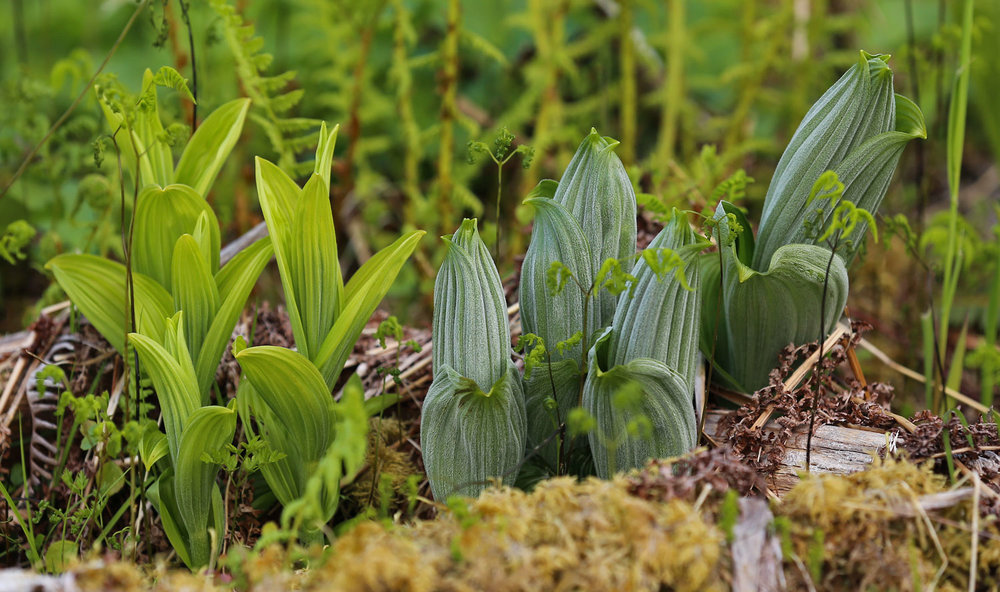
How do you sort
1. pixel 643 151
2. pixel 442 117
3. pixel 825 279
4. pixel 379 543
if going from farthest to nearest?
pixel 643 151
pixel 442 117
pixel 825 279
pixel 379 543

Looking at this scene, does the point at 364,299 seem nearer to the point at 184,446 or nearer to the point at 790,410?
the point at 184,446

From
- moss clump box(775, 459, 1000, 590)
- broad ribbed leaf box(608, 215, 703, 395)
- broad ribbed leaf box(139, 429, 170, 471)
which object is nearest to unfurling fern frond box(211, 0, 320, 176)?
broad ribbed leaf box(139, 429, 170, 471)

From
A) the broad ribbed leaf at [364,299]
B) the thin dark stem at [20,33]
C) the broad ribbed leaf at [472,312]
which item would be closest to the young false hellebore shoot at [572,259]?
the broad ribbed leaf at [472,312]

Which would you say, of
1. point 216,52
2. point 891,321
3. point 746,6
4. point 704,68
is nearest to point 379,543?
point 891,321

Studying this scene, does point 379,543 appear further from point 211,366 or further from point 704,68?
point 704,68

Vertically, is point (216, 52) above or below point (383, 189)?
above

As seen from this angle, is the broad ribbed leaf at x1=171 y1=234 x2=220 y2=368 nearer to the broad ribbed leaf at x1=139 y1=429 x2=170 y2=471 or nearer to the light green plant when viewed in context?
the light green plant
